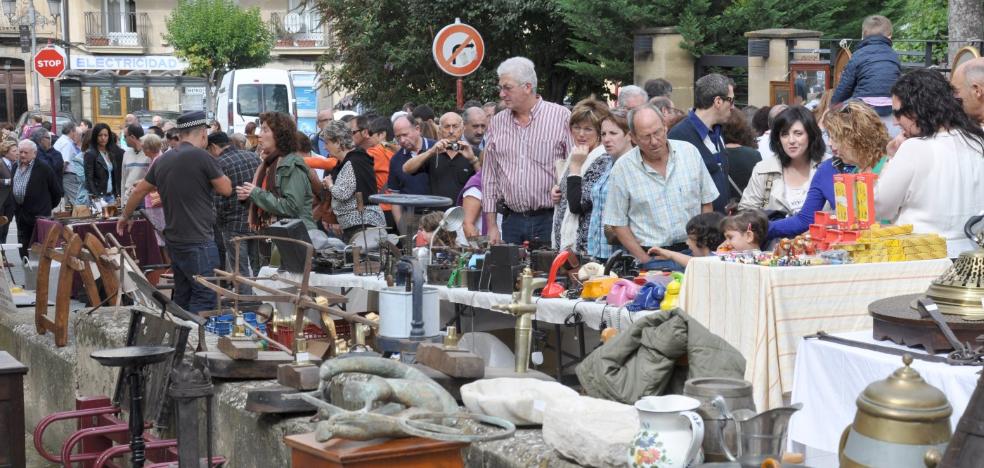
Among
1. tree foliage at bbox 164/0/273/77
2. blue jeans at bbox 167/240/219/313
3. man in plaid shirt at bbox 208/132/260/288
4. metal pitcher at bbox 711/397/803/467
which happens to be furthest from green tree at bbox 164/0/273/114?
metal pitcher at bbox 711/397/803/467

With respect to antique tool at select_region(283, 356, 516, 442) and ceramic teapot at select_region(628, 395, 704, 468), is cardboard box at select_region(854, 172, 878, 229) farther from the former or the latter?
ceramic teapot at select_region(628, 395, 704, 468)

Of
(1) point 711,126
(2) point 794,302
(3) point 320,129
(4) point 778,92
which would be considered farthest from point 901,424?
(3) point 320,129

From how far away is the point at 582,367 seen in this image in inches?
157

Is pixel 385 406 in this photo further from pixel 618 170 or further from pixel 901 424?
pixel 618 170

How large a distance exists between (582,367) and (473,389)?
17.4 inches

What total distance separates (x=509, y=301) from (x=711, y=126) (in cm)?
177

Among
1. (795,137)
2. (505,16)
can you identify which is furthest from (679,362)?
(505,16)

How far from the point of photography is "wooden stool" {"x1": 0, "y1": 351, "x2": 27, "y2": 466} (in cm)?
562

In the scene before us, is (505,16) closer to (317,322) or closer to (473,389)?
(317,322)

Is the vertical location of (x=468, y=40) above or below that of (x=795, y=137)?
above

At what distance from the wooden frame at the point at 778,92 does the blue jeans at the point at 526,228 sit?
666 cm

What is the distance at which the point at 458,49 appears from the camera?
1191 centimetres

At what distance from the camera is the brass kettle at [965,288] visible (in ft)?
11.8

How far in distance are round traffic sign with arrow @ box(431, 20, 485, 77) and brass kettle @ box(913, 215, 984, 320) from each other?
27.3 feet
